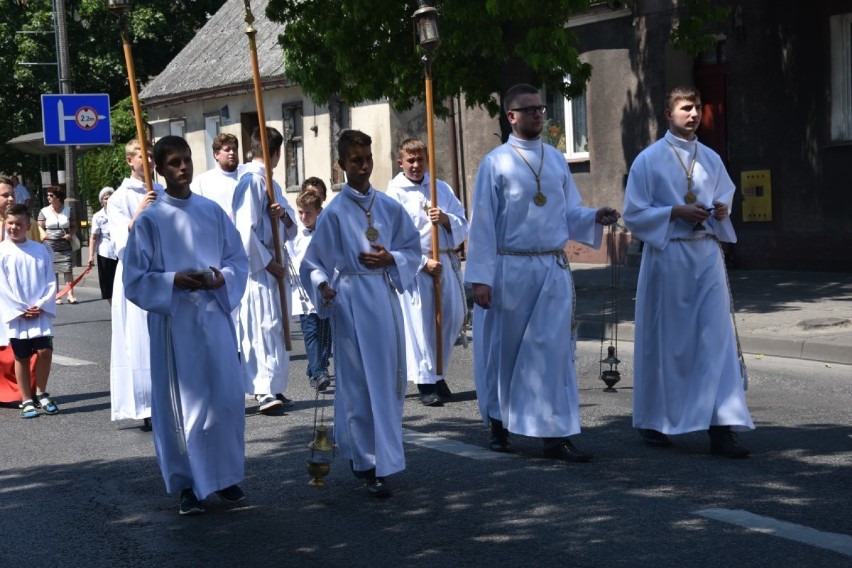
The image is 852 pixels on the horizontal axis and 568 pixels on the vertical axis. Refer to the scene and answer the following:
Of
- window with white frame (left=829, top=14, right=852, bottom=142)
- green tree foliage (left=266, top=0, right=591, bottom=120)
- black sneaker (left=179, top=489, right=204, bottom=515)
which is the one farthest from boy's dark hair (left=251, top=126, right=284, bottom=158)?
window with white frame (left=829, top=14, right=852, bottom=142)

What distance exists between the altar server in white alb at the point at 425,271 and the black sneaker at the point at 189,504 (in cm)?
360

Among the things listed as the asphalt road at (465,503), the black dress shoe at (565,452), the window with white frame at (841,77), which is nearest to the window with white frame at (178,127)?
the window with white frame at (841,77)

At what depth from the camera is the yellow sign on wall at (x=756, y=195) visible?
1925cm

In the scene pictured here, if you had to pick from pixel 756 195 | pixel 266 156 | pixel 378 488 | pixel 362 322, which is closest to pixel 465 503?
pixel 378 488

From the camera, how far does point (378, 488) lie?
7156mm

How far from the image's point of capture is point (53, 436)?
980cm

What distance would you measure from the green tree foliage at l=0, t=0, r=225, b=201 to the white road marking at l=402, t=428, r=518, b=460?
37227 millimetres

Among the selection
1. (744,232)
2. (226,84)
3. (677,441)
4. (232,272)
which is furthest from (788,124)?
(226,84)

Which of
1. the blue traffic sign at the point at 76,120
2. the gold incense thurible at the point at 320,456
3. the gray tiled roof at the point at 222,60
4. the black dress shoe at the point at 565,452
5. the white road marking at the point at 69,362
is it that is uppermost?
the gray tiled roof at the point at 222,60

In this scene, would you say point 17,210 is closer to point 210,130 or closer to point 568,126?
point 568,126

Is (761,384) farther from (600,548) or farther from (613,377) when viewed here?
(600,548)

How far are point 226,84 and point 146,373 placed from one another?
88.9ft

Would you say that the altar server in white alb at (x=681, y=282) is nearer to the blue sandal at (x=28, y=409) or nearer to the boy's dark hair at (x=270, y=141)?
the boy's dark hair at (x=270, y=141)

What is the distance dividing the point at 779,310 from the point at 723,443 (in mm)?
6862
